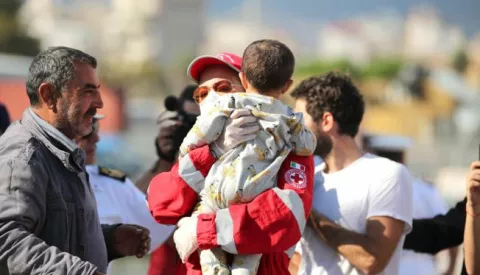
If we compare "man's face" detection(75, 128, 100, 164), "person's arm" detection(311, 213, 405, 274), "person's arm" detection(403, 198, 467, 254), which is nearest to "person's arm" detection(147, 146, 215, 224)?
"person's arm" detection(311, 213, 405, 274)

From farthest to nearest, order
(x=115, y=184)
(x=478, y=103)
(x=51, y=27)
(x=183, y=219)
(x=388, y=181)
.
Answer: (x=51, y=27)
(x=478, y=103)
(x=115, y=184)
(x=388, y=181)
(x=183, y=219)

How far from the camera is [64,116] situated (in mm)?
3449

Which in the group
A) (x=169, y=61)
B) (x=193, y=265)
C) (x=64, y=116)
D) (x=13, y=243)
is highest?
(x=64, y=116)

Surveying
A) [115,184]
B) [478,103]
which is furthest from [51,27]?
[115,184]

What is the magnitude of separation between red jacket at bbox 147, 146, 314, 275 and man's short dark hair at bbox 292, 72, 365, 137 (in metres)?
0.96

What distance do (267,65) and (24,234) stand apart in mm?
1039

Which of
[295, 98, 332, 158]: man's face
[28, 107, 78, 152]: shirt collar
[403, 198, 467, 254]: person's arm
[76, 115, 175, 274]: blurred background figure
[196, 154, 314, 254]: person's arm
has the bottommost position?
[403, 198, 467, 254]: person's arm

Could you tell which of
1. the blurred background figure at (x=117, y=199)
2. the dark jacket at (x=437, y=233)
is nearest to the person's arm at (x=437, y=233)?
the dark jacket at (x=437, y=233)

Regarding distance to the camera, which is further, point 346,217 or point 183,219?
point 346,217

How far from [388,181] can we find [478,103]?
3114 inches

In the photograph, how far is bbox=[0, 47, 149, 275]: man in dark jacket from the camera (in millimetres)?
3139

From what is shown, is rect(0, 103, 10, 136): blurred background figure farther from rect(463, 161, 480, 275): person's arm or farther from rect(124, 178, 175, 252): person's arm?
rect(463, 161, 480, 275): person's arm

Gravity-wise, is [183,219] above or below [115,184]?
above

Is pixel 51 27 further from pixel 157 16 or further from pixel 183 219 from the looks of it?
pixel 183 219
